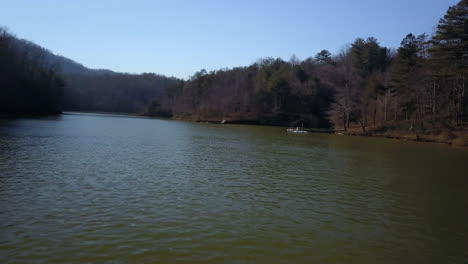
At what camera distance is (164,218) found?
1038cm

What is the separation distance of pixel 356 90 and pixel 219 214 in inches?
2589

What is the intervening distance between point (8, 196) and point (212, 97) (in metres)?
108

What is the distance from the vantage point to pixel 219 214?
36.4 ft

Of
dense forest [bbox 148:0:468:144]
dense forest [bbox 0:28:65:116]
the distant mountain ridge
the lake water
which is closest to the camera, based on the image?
the lake water

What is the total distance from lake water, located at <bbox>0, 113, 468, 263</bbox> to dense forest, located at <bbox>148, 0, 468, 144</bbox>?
125ft

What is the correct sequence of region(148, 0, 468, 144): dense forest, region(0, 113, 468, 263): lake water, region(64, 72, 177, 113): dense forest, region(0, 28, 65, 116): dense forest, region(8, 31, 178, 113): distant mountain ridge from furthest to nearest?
1. region(64, 72, 177, 113): dense forest
2. region(8, 31, 178, 113): distant mountain ridge
3. region(0, 28, 65, 116): dense forest
4. region(148, 0, 468, 144): dense forest
5. region(0, 113, 468, 263): lake water

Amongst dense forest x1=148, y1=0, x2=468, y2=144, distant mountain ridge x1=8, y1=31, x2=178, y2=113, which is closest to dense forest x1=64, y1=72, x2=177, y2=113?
distant mountain ridge x1=8, y1=31, x2=178, y2=113

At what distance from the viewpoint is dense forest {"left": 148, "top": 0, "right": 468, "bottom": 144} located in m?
51.2

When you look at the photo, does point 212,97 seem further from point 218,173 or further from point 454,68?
point 218,173

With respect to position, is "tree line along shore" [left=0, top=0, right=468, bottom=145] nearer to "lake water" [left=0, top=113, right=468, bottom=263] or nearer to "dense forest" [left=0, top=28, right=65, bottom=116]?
"dense forest" [left=0, top=28, right=65, bottom=116]

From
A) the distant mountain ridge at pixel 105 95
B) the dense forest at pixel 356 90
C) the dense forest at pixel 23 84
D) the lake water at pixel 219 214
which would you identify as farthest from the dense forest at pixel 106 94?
the lake water at pixel 219 214

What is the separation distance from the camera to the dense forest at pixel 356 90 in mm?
51219

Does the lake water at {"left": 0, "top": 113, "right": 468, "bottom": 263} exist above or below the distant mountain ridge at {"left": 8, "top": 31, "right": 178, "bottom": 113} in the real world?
below

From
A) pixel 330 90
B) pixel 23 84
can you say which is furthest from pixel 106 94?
pixel 330 90
